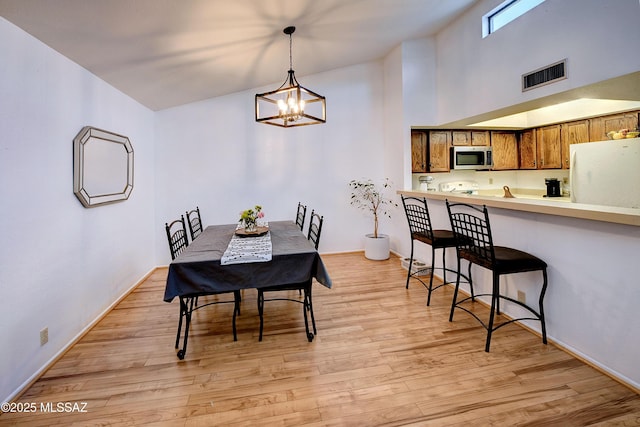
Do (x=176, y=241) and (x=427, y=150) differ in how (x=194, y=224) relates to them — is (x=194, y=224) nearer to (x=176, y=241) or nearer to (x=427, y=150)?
(x=176, y=241)

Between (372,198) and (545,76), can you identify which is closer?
(545,76)

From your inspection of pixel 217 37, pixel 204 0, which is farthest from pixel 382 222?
pixel 204 0

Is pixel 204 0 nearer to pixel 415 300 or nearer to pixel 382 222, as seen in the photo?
pixel 415 300

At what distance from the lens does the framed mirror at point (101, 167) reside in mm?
2620

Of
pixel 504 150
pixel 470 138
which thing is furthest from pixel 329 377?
pixel 504 150

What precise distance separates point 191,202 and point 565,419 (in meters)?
4.84

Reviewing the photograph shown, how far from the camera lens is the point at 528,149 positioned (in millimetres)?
5016

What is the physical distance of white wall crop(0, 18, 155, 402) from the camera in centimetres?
188

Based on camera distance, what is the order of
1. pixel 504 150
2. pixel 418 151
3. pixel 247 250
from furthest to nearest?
pixel 504 150
pixel 418 151
pixel 247 250

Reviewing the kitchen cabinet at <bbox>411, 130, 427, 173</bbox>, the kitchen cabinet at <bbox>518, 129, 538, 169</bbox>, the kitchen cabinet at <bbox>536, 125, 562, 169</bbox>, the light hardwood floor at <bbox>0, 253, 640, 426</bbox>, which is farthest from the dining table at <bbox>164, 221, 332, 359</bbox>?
the kitchen cabinet at <bbox>518, 129, 538, 169</bbox>

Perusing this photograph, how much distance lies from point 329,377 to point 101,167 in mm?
2970

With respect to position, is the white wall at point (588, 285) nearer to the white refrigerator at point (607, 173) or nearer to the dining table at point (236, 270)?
the white refrigerator at point (607, 173)

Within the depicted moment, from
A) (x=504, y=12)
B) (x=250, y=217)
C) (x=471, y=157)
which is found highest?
(x=504, y=12)

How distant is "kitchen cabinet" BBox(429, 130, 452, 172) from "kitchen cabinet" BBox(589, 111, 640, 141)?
5.89 ft
